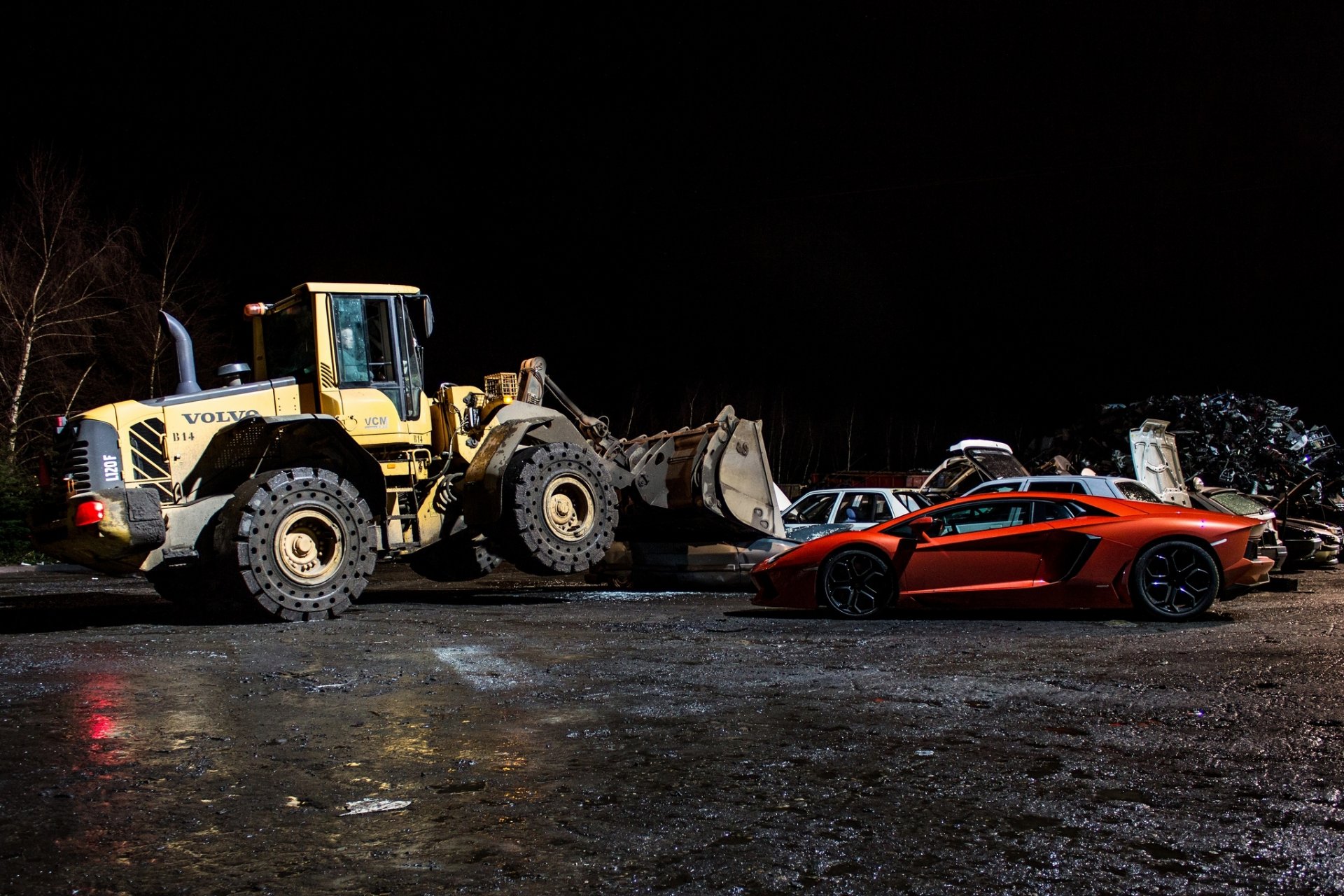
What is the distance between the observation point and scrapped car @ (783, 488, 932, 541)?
53.7ft

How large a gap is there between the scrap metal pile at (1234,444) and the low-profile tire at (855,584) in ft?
63.0

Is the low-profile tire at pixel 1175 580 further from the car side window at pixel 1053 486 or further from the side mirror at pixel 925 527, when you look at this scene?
the car side window at pixel 1053 486

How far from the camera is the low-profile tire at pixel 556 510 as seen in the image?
12.7 metres

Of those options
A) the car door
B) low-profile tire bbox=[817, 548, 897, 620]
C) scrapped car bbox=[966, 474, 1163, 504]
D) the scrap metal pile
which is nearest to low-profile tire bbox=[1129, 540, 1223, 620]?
the car door

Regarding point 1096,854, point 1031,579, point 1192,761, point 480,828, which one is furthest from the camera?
point 1031,579

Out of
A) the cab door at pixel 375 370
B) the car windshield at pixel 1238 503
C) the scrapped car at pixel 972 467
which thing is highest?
the cab door at pixel 375 370

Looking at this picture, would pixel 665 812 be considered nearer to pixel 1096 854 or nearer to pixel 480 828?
pixel 480 828

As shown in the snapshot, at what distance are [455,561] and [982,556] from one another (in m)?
7.02

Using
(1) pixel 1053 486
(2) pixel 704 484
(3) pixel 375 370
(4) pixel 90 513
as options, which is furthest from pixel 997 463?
(4) pixel 90 513

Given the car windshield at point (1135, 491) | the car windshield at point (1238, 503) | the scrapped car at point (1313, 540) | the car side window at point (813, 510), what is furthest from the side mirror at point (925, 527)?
the scrapped car at point (1313, 540)

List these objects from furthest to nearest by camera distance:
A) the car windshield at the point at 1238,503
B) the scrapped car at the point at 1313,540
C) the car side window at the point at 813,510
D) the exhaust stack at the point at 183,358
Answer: the scrapped car at the point at 1313,540, the car windshield at the point at 1238,503, the car side window at the point at 813,510, the exhaust stack at the point at 183,358

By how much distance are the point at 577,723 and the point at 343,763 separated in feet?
4.27

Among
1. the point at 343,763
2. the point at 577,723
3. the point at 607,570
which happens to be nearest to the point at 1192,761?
the point at 577,723

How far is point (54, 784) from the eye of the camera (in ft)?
16.1
